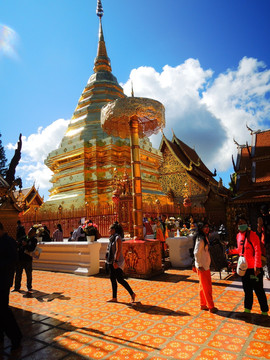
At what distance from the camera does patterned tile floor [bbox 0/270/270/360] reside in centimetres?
262

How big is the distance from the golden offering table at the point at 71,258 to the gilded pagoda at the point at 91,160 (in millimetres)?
5477

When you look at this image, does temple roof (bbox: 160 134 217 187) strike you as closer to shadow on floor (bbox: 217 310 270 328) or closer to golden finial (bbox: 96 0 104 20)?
golden finial (bbox: 96 0 104 20)

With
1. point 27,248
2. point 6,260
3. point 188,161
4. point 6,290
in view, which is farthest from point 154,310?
point 188,161

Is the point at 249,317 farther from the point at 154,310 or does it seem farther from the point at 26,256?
the point at 26,256

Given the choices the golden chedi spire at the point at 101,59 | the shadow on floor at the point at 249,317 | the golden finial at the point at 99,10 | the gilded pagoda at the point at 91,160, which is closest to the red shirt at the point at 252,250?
the shadow on floor at the point at 249,317

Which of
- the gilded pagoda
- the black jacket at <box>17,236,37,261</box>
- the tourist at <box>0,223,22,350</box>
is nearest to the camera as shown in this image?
the tourist at <box>0,223,22,350</box>

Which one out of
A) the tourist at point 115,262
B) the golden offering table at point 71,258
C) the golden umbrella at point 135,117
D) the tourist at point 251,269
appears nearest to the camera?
the tourist at point 251,269

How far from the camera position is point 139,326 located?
3.25 meters

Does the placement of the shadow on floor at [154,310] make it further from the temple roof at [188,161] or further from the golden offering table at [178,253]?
the temple roof at [188,161]

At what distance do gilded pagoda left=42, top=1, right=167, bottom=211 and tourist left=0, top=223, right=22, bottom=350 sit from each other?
33.7ft

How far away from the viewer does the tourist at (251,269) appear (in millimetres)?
3406

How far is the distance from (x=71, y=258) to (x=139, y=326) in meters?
4.36

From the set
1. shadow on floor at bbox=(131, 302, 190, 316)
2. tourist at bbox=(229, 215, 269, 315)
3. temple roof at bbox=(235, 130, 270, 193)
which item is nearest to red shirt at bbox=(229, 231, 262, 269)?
tourist at bbox=(229, 215, 269, 315)

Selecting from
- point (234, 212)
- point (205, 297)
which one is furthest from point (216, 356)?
point (234, 212)
